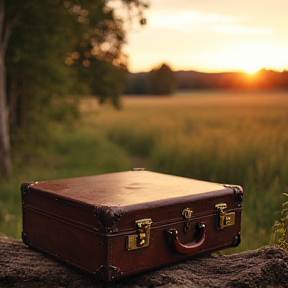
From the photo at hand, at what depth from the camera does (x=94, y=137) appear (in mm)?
15188

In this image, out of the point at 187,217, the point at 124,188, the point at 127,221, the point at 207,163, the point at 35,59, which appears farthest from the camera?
the point at 35,59

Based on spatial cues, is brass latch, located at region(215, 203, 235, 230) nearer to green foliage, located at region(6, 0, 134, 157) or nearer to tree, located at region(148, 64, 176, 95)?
green foliage, located at region(6, 0, 134, 157)

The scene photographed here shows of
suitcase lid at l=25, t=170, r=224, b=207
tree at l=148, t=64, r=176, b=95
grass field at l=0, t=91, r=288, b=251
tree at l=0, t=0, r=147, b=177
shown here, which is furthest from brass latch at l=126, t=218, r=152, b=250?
tree at l=148, t=64, r=176, b=95

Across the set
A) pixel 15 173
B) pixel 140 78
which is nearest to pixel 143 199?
pixel 15 173

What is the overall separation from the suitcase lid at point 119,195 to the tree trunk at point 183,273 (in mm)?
316

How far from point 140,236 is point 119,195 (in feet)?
1.02

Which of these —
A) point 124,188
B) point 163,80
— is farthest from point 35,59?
point 163,80

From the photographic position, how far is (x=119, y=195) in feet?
9.29

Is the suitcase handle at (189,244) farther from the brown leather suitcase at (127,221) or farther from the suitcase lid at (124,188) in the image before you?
the suitcase lid at (124,188)

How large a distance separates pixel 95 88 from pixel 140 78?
50.2m

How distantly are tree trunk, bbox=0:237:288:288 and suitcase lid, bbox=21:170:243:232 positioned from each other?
12.4 inches

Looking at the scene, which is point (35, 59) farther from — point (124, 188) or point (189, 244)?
point (189, 244)

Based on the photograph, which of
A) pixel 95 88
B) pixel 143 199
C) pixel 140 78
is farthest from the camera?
pixel 140 78

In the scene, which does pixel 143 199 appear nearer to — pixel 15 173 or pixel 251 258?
pixel 251 258
